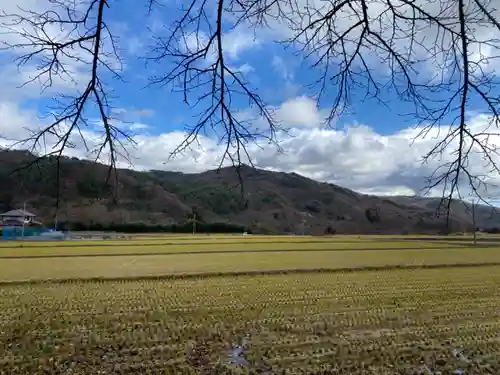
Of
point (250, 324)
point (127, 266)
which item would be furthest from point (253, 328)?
point (127, 266)

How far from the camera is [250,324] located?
14500 mm

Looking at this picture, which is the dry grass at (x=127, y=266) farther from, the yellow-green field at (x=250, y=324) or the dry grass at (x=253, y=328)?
the dry grass at (x=253, y=328)

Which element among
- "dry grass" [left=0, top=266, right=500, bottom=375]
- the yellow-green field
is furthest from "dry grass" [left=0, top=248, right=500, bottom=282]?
"dry grass" [left=0, top=266, right=500, bottom=375]

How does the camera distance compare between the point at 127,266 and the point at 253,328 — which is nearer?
the point at 253,328

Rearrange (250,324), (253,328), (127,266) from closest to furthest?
(253,328)
(250,324)
(127,266)

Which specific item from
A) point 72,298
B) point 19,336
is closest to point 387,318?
point 19,336

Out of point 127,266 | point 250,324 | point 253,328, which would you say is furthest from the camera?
point 127,266

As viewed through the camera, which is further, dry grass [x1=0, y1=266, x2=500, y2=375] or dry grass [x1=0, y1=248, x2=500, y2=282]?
dry grass [x1=0, y1=248, x2=500, y2=282]

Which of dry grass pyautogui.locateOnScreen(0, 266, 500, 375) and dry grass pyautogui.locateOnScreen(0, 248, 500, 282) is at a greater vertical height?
dry grass pyautogui.locateOnScreen(0, 266, 500, 375)

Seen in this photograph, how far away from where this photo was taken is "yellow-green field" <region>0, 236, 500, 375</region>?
33.7 feet

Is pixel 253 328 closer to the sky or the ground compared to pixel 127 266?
closer to the sky

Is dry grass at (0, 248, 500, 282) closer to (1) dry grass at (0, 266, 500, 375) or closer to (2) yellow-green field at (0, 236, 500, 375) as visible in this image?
(2) yellow-green field at (0, 236, 500, 375)

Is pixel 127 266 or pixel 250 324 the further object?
pixel 127 266

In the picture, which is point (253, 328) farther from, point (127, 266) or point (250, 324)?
point (127, 266)
